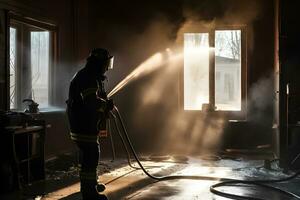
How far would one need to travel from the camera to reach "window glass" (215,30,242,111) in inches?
322

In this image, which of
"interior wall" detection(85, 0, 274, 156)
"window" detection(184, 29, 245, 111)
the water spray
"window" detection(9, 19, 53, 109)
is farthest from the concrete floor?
the water spray

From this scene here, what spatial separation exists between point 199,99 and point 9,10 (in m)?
4.15

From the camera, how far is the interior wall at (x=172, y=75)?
791 cm

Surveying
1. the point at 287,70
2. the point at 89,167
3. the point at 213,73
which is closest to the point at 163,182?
the point at 89,167

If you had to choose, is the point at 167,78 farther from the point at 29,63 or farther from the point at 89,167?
the point at 89,167

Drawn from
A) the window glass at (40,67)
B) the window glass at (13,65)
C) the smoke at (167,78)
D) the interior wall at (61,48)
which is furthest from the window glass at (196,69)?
the window glass at (13,65)

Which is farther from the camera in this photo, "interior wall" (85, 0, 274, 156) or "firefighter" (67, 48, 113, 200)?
"interior wall" (85, 0, 274, 156)

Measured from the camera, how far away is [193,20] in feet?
26.7

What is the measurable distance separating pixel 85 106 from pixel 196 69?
459 centimetres

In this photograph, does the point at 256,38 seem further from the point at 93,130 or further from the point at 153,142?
the point at 93,130

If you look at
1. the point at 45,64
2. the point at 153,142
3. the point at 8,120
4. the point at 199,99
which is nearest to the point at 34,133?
the point at 8,120

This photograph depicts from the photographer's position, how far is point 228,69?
8219 millimetres

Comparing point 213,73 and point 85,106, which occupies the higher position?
point 213,73

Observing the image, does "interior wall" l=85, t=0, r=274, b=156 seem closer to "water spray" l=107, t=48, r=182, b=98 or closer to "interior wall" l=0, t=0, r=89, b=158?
"water spray" l=107, t=48, r=182, b=98
